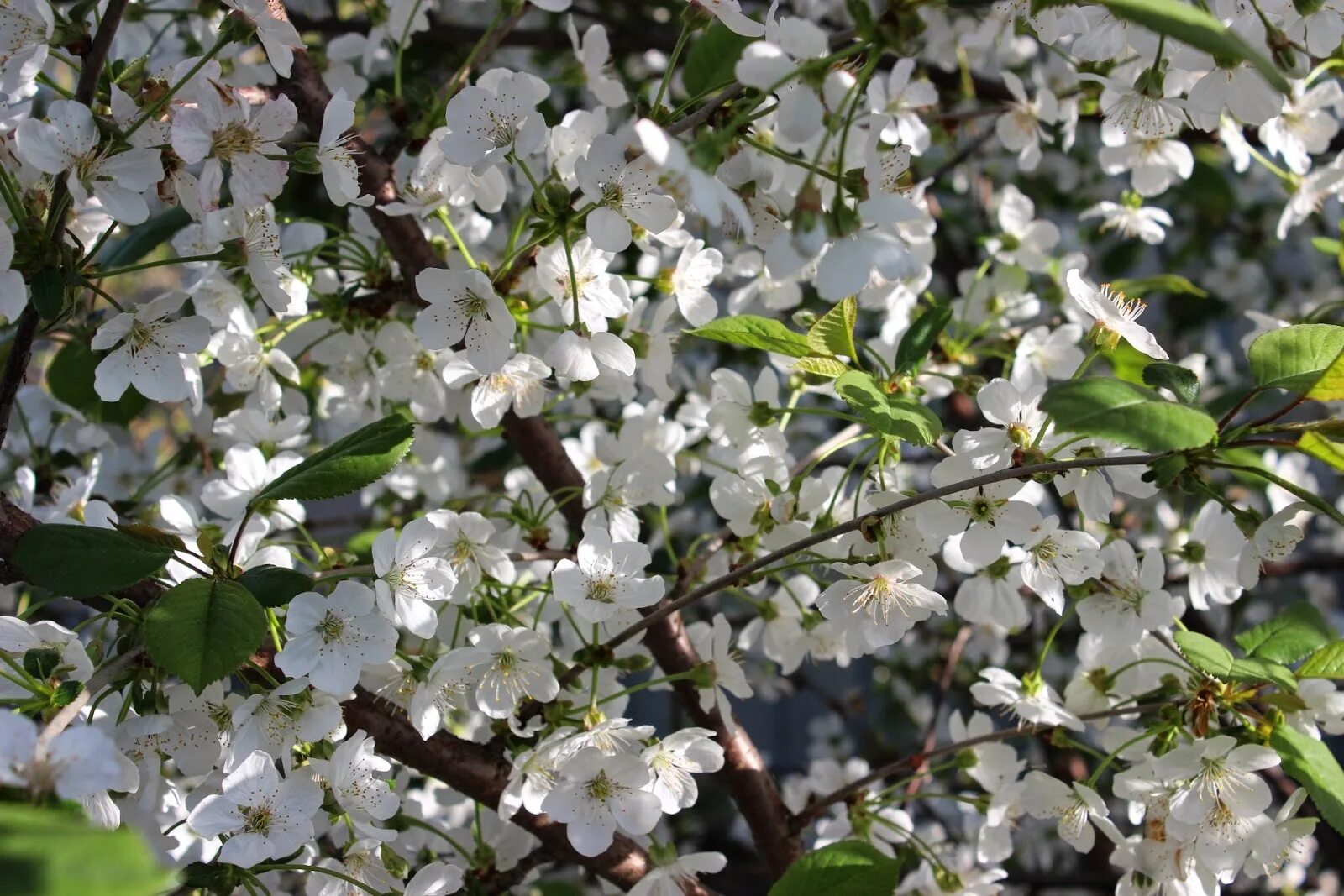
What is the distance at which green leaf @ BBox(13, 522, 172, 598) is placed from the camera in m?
0.87

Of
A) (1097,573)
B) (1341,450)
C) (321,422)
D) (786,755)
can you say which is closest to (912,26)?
(1341,450)

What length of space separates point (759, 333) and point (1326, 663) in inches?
23.4

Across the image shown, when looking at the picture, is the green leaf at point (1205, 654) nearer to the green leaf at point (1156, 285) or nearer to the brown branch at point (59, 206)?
the green leaf at point (1156, 285)

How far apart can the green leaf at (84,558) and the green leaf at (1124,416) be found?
2.20 feet

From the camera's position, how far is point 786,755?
421 cm

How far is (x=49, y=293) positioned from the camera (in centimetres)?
91

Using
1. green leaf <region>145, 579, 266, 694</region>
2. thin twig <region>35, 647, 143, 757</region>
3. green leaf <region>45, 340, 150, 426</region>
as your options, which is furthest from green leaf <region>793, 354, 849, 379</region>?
green leaf <region>45, 340, 150, 426</region>

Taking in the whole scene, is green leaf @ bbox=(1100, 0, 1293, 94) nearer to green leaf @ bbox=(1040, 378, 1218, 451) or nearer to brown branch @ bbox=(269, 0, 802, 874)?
green leaf @ bbox=(1040, 378, 1218, 451)

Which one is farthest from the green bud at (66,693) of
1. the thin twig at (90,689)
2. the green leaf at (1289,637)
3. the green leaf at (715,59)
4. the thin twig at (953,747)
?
the green leaf at (1289,637)

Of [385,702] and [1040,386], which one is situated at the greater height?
[1040,386]

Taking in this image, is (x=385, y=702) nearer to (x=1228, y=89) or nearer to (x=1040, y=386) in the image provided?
(x=1040, y=386)

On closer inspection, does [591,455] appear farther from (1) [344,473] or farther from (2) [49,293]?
(2) [49,293]

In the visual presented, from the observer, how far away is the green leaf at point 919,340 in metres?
1.09

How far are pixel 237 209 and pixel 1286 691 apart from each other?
Result: 3.41ft
